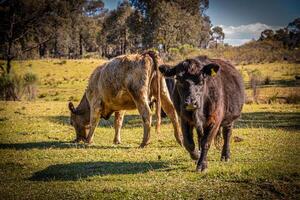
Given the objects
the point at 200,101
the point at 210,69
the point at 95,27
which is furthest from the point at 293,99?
the point at 95,27

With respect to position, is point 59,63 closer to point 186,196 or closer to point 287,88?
point 287,88

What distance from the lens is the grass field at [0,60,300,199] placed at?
8.97m

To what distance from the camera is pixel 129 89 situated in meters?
14.3

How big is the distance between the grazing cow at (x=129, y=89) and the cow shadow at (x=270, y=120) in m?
6.04

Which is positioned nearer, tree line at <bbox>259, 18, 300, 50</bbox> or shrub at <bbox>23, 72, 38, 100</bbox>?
shrub at <bbox>23, 72, 38, 100</bbox>

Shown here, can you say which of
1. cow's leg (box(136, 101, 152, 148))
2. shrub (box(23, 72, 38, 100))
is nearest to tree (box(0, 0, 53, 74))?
shrub (box(23, 72, 38, 100))

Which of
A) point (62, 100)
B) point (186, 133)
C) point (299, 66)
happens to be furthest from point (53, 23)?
point (186, 133)

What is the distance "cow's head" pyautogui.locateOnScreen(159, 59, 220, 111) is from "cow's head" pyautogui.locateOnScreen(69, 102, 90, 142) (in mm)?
6986

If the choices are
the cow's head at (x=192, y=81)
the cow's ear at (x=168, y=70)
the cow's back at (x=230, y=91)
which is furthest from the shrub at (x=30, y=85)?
the cow's head at (x=192, y=81)

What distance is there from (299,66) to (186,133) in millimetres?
45609

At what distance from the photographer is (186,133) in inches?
408

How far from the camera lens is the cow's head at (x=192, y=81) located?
9.61 meters

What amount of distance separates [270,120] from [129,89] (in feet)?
31.9

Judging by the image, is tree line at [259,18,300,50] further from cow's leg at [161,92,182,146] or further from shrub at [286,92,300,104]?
cow's leg at [161,92,182,146]
